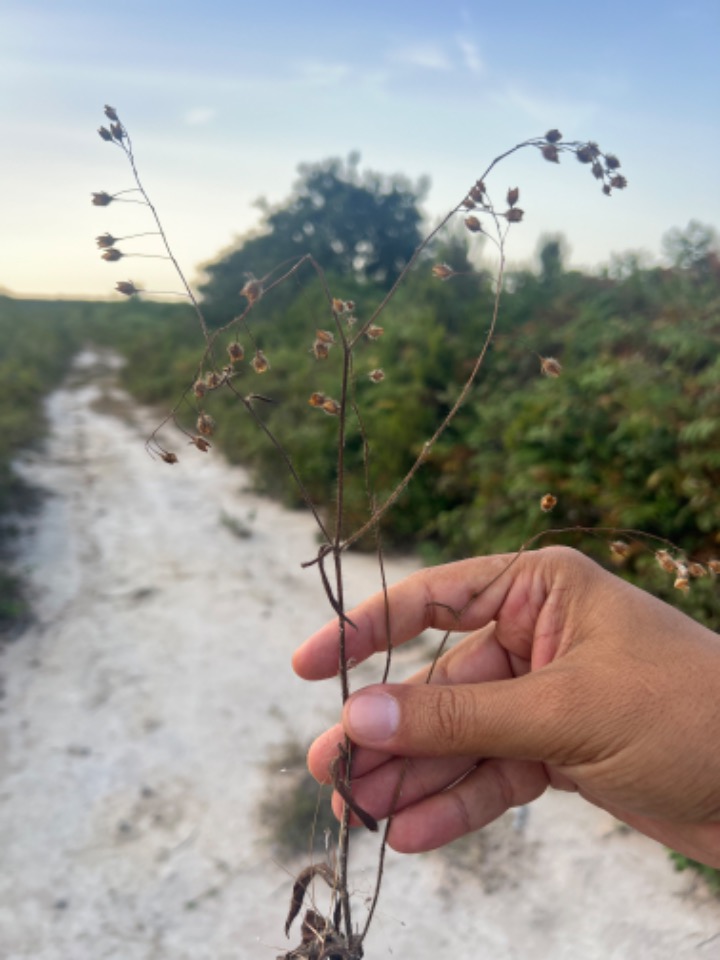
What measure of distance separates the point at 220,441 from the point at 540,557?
29.1ft

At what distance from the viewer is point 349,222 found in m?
18.1

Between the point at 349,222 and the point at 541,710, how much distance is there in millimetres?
17890

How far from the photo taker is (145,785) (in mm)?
3719

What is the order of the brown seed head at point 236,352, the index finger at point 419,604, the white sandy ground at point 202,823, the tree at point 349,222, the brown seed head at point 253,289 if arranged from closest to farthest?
the brown seed head at point 253,289
the brown seed head at point 236,352
the index finger at point 419,604
the white sandy ground at point 202,823
the tree at point 349,222

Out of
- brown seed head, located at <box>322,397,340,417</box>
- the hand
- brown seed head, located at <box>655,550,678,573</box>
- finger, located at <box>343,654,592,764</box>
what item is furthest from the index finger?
brown seed head, located at <box>322,397,340,417</box>

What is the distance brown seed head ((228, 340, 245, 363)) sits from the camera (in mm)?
1287

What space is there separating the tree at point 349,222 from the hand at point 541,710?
16.6m

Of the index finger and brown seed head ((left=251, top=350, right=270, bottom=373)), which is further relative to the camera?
the index finger

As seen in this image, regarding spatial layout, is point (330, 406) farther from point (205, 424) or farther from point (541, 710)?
point (541, 710)

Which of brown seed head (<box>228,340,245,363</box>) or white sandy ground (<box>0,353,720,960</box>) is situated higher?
brown seed head (<box>228,340,245,363</box>)

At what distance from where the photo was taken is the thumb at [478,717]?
1.53m

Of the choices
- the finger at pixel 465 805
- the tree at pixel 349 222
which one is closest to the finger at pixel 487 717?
the finger at pixel 465 805

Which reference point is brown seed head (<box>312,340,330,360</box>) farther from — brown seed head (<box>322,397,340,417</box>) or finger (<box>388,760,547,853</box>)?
finger (<box>388,760,547,853</box>)

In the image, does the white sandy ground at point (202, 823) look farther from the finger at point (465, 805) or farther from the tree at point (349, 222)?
the tree at point (349, 222)
